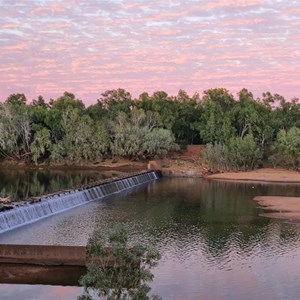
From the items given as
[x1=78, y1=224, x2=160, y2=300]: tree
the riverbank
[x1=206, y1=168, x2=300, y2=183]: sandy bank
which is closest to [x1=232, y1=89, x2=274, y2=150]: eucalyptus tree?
[x1=206, y1=168, x2=300, y2=183]: sandy bank

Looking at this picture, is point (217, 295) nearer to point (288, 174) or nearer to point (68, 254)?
point (68, 254)

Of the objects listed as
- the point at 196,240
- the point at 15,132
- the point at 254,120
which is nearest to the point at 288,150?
the point at 254,120

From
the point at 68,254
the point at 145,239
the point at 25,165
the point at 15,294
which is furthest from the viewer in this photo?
the point at 25,165

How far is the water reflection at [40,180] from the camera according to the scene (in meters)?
51.2

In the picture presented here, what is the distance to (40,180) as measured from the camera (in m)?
63.6

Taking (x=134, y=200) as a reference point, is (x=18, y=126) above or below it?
above

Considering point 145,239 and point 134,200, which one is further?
point 134,200

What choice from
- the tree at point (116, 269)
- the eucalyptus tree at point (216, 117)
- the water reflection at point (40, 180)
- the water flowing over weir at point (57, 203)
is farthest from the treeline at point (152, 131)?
the tree at point (116, 269)

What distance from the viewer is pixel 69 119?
3440 inches

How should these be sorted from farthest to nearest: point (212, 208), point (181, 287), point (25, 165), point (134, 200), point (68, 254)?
point (25, 165)
point (134, 200)
point (212, 208)
point (68, 254)
point (181, 287)

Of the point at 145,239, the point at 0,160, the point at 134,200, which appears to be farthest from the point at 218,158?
the point at 145,239

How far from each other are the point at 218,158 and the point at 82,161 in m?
22.8

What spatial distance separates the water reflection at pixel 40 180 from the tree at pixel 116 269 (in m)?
33.0

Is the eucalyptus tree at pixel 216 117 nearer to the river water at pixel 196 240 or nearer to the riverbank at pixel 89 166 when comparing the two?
the riverbank at pixel 89 166
